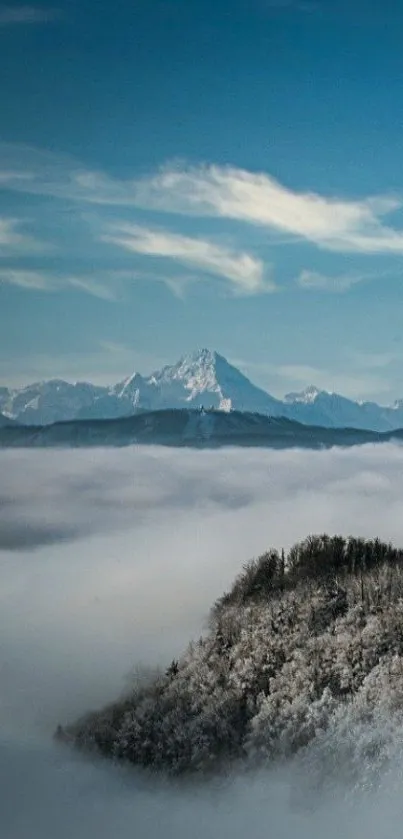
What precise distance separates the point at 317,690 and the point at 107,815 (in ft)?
135

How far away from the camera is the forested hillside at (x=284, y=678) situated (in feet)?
443

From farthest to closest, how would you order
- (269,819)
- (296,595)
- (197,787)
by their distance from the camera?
1. (296,595)
2. (197,787)
3. (269,819)

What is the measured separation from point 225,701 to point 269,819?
26.5m

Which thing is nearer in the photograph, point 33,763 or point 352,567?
point 352,567

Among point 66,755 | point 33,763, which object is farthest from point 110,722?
point 33,763

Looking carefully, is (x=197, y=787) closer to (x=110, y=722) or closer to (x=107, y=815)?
(x=107, y=815)

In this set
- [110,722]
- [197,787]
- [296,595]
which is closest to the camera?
[197,787]

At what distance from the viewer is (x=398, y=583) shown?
522 feet

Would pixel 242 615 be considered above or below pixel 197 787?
above

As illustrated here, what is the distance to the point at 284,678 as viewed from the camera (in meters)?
148

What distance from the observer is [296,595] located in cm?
16988

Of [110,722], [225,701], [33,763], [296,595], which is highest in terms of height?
[296,595]

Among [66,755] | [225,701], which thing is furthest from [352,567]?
[66,755]

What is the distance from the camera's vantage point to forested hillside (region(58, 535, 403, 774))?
13512cm
